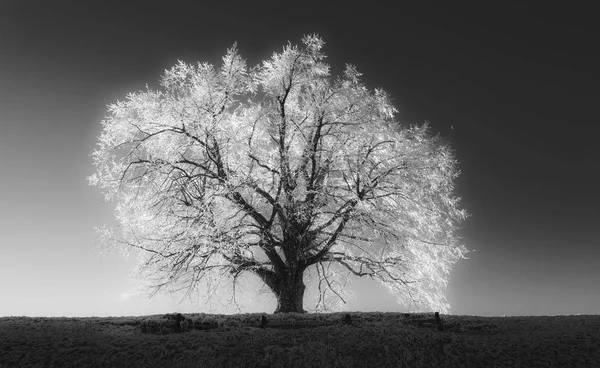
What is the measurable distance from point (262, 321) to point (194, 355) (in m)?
2.97

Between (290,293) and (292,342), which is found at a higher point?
(290,293)

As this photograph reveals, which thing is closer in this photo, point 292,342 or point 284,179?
A: point 292,342

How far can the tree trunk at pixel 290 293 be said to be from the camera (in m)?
19.0

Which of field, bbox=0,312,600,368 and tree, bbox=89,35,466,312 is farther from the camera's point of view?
tree, bbox=89,35,466,312

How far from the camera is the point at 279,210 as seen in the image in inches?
741

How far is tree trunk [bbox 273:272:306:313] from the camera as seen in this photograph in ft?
62.2

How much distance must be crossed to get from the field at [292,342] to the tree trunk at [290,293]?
4441 mm

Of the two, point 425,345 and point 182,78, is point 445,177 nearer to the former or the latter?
point 425,345

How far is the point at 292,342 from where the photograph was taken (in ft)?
37.6

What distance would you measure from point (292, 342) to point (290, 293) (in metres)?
7.68

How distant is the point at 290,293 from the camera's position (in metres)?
19.1

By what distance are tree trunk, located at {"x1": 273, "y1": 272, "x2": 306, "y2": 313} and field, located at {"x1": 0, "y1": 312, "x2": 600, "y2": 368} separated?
4.44m

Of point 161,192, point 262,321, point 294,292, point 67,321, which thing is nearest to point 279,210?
point 294,292

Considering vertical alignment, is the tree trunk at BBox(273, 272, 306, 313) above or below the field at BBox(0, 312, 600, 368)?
above
